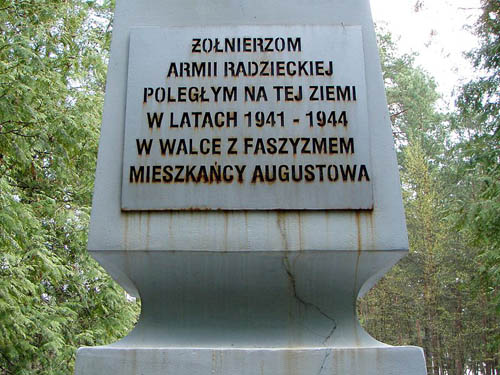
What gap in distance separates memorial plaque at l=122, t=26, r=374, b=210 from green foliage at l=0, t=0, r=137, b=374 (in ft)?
13.1

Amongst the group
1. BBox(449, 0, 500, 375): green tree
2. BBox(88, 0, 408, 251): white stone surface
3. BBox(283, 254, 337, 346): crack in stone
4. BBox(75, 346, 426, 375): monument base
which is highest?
BBox(449, 0, 500, 375): green tree

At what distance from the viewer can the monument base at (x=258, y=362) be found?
7.63ft

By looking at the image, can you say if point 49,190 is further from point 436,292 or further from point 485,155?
point 436,292

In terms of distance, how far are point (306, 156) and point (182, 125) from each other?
0.62 metres

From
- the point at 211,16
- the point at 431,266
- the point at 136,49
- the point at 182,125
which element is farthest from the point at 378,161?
the point at 431,266

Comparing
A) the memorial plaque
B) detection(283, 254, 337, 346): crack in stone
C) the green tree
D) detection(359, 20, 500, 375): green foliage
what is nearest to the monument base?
detection(283, 254, 337, 346): crack in stone

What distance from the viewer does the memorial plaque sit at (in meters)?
2.56

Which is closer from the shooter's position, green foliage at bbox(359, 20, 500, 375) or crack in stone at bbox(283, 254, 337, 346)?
crack in stone at bbox(283, 254, 337, 346)

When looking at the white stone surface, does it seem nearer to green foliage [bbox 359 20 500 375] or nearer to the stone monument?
the stone monument

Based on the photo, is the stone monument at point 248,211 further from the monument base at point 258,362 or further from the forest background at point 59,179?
the forest background at point 59,179

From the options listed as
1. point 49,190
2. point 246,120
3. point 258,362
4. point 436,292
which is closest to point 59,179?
point 49,190

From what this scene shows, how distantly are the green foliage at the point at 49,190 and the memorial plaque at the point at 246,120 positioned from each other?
13.1ft

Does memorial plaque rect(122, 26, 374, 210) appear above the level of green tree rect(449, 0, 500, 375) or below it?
→ below

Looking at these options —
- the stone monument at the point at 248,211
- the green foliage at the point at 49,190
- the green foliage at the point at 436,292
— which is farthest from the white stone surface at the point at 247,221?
the green foliage at the point at 436,292
